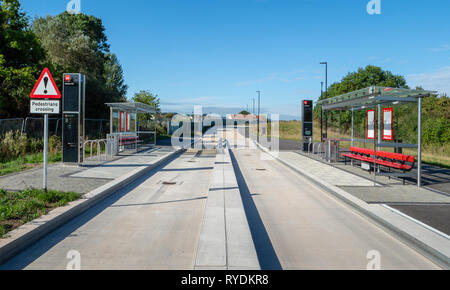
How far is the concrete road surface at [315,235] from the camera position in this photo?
14.0 feet

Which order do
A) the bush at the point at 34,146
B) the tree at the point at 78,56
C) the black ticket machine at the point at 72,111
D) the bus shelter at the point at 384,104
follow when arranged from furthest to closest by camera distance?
the tree at the point at 78,56 → the bush at the point at 34,146 → the black ticket machine at the point at 72,111 → the bus shelter at the point at 384,104

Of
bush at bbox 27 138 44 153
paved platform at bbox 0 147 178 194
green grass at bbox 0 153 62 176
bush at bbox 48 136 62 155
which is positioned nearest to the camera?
paved platform at bbox 0 147 178 194

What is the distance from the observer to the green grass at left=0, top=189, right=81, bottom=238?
5.24 m

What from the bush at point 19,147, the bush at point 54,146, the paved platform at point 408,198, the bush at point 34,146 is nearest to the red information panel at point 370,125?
the paved platform at point 408,198

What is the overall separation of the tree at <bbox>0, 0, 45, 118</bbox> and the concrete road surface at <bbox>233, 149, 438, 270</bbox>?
16395 millimetres

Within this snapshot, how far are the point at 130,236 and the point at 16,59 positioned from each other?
64.8 feet

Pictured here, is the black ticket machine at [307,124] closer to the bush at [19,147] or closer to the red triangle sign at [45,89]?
the bush at [19,147]

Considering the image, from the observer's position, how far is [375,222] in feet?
20.0

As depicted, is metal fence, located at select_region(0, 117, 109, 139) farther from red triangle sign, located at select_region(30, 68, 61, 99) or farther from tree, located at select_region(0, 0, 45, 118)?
red triangle sign, located at select_region(30, 68, 61, 99)

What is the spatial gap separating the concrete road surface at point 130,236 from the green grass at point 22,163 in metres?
4.76

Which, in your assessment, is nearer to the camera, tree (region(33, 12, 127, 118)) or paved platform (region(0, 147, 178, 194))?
paved platform (region(0, 147, 178, 194))

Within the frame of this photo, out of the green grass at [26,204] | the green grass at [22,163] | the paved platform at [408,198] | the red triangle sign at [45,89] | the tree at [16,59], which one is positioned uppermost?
the tree at [16,59]

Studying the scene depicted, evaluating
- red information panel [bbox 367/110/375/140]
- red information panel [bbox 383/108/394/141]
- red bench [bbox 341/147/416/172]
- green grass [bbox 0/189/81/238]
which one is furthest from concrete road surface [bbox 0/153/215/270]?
red information panel [bbox 367/110/375/140]
